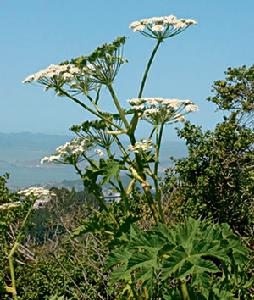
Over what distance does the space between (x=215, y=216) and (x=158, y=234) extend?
808 centimetres

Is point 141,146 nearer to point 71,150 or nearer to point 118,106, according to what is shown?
point 118,106

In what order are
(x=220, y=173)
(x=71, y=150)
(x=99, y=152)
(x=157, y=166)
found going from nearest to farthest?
1. (x=157, y=166)
2. (x=71, y=150)
3. (x=99, y=152)
4. (x=220, y=173)

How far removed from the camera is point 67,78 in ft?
13.5

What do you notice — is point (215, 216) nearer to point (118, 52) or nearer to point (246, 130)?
point (246, 130)

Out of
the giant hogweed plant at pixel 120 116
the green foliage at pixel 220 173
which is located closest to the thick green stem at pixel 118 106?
the giant hogweed plant at pixel 120 116

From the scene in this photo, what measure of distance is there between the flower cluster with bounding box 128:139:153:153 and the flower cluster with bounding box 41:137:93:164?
0.51m

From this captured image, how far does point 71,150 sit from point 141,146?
70cm

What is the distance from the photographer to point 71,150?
178 inches

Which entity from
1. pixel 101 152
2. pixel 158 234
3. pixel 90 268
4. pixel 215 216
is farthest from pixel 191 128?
pixel 158 234

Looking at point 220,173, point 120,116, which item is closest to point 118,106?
point 120,116

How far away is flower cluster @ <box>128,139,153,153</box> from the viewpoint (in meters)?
3.95

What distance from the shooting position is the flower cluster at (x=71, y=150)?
176 inches

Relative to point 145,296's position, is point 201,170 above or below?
Answer: above

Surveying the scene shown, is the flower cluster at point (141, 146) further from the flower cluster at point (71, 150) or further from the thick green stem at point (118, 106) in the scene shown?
the flower cluster at point (71, 150)
